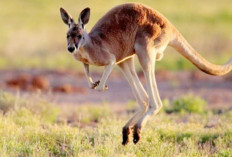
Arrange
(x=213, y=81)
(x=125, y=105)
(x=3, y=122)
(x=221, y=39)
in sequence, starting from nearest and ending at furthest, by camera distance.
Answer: (x=3, y=122), (x=125, y=105), (x=213, y=81), (x=221, y=39)

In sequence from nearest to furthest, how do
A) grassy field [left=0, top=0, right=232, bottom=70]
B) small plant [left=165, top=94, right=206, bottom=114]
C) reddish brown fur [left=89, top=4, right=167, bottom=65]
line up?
reddish brown fur [left=89, top=4, right=167, bottom=65] < small plant [left=165, top=94, right=206, bottom=114] < grassy field [left=0, top=0, right=232, bottom=70]

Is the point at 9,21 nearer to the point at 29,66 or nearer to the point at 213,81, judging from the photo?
the point at 29,66

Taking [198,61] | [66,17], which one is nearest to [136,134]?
[198,61]

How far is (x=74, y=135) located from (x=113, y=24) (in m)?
1.68

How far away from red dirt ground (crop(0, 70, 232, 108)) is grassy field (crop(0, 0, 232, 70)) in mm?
2207

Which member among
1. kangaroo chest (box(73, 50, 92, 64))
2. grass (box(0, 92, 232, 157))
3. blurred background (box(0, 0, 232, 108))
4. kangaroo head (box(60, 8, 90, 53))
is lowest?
grass (box(0, 92, 232, 157))

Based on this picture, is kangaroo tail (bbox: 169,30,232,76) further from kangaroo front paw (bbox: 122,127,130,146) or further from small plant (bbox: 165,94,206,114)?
small plant (bbox: 165,94,206,114)

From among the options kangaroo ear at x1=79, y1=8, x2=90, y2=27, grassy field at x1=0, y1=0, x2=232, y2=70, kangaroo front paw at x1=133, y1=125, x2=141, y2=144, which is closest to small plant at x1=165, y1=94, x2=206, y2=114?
kangaroo front paw at x1=133, y1=125, x2=141, y2=144

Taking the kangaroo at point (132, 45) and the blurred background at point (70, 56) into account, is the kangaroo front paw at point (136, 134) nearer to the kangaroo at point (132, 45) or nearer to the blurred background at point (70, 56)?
the kangaroo at point (132, 45)

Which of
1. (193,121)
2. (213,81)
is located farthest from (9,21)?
(193,121)

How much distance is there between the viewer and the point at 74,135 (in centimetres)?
801

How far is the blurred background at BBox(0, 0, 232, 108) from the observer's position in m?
16.4

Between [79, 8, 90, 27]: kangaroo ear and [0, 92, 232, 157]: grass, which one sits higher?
[79, 8, 90, 27]: kangaroo ear

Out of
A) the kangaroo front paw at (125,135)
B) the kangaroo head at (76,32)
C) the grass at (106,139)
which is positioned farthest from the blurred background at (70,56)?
the kangaroo head at (76,32)
